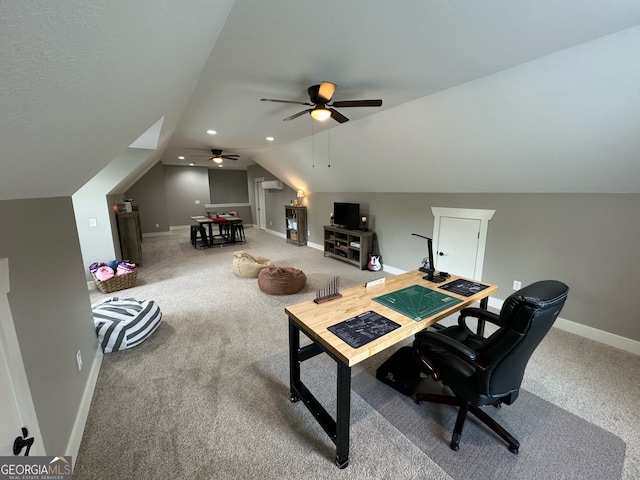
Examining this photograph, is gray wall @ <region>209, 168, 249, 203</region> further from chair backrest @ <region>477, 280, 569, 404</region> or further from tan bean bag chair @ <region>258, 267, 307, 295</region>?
chair backrest @ <region>477, 280, 569, 404</region>

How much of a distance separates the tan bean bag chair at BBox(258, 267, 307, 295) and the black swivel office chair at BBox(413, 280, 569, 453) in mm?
2365

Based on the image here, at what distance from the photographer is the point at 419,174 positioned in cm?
388

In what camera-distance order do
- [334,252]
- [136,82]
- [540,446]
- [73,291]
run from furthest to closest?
[334,252]
[73,291]
[540,446]
[136,82]

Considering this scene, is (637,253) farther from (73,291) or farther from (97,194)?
(97,194)

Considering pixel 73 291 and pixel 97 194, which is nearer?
pixel 73 291

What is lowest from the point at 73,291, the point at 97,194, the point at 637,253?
the point at 73,291

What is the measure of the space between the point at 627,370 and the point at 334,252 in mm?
4460

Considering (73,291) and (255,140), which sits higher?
(255,140)

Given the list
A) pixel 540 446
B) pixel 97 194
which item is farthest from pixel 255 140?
pixel 540 446

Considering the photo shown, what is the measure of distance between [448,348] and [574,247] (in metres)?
2.46

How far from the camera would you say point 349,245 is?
5.37 meters

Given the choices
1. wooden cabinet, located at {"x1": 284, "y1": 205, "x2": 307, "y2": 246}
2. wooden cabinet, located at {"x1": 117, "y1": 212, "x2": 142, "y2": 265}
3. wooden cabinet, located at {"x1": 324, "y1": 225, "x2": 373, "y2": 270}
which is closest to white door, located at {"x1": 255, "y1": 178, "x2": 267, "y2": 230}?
wooden cabinet, located at {"x1": 284, "y1": 205, "x2": 307, "y2": 246}

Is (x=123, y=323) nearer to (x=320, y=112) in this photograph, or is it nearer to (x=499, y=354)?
(x=320, y=112)

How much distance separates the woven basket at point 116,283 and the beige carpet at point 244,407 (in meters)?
1.47
